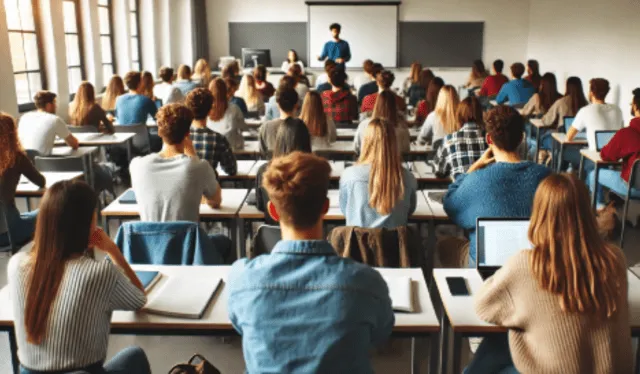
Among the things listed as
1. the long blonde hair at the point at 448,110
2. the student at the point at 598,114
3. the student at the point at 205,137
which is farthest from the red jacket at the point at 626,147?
the student at the point at 205,137

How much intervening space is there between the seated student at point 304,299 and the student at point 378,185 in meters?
1.45

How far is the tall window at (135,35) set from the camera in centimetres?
1131

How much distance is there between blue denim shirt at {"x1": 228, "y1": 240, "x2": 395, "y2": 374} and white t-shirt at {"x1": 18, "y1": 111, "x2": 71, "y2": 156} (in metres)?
4.43

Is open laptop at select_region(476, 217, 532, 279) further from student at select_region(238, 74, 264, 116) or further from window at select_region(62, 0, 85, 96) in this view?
window at select_region(62, 0, 85, 96)

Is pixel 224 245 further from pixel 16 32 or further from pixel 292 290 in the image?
pixel 16 32

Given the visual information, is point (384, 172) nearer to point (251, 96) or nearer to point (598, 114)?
point (598, 114)

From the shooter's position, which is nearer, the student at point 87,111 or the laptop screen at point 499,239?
the laptop screen at point 499,239

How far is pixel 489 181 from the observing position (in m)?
2.98

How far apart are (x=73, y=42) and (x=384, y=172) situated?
291 inches

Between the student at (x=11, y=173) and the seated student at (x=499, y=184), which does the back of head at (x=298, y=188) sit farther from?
the student at (x=11, y=173)

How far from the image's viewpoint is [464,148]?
13.9 ft

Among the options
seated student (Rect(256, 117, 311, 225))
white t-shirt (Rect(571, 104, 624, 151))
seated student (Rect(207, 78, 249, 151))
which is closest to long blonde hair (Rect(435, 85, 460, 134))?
white t-shirt (Rect(571, 104, 624, 151))

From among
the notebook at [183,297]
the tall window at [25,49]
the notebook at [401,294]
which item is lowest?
the notebook at [183,297]

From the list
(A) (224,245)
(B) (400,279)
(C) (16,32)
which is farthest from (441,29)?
(B) (400,279)
